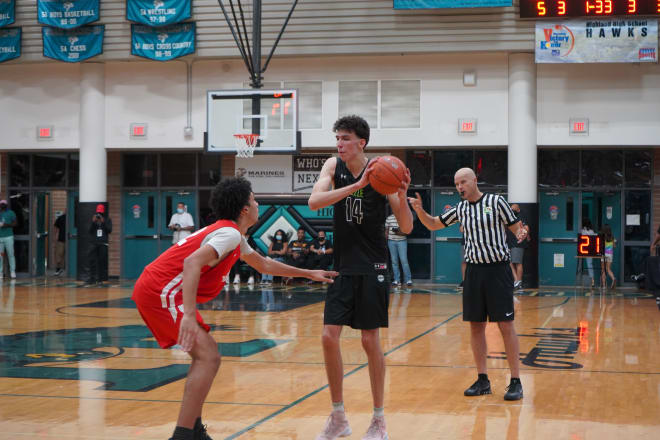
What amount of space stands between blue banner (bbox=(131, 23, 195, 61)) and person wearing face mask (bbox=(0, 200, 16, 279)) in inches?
204

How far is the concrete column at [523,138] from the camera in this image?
18.1m

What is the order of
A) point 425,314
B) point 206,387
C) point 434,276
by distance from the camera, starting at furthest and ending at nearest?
1. point 434,276
2. point 425,314
3. point 206,387

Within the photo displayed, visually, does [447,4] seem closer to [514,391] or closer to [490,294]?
[490,294]

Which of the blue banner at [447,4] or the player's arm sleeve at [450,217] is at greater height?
the blue banner at [447,4]

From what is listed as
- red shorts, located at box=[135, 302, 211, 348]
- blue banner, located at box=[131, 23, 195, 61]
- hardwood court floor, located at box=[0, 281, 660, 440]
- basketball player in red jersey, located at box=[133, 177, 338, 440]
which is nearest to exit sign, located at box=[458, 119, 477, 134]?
hardwood court floor, located at box=[0, 281, 660, 440]

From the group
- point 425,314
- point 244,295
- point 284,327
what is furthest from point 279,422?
point 244,295

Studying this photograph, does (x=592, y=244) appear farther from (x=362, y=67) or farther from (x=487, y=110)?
(x=362, y=67)

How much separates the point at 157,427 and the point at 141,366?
2545 mm

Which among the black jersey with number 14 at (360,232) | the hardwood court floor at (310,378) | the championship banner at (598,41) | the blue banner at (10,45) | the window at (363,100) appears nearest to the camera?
the black jersey with number 14 at (360,232)

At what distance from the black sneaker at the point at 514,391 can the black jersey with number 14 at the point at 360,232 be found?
1868 mm

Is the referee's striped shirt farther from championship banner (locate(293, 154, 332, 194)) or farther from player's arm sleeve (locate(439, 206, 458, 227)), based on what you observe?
championship banner (locate(293, 154, 332, 194))

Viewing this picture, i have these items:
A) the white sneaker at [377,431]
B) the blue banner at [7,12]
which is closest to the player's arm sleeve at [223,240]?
the white sneaker at [377,431]

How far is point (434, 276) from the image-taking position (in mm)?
19969

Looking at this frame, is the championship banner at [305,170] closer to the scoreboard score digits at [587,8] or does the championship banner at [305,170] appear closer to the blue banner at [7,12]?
the scoreboard score digits at [587,8]
